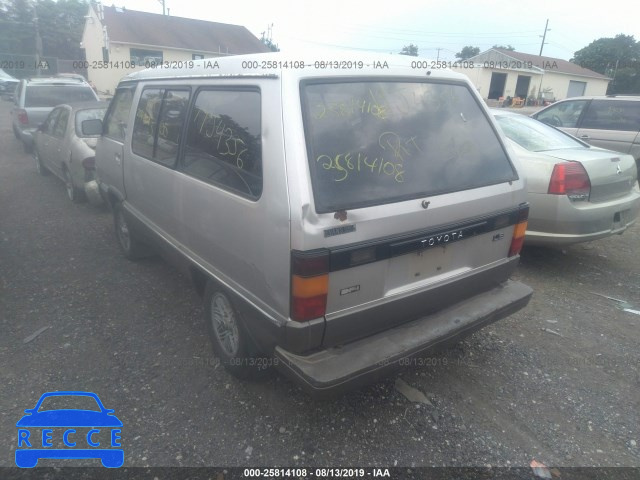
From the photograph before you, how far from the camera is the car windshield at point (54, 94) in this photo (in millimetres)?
9875

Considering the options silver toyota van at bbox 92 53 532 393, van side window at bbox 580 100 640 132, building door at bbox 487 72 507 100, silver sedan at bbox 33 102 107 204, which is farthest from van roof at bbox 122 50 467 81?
building door at bbox 487 72 507 100

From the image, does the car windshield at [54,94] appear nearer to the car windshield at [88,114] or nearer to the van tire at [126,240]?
the car windshield at [88,114]

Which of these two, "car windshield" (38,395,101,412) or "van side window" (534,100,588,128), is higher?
"van side window" (534,100,588,128)

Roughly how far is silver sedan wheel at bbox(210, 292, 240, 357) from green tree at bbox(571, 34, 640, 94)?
52.8 m

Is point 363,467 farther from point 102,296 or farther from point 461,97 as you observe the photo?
point 102,296

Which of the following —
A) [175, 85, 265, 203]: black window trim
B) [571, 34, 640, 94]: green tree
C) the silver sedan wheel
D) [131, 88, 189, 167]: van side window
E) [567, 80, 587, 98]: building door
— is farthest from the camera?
[571, 34, 640, 94]: green tree

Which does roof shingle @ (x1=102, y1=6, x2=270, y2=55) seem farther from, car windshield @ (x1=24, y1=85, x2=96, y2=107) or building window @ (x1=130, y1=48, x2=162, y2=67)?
car windshield @ (x1=24, y1=85, x2=96, y2=107)

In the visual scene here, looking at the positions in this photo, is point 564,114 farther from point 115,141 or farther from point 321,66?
point 115,141

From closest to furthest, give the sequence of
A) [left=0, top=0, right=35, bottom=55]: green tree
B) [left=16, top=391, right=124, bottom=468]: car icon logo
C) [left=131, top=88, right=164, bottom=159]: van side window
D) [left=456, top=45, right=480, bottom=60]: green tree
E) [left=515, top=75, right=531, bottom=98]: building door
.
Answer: [left=16, top=391, right=124, bottom=468]: car icon logo < [left=131, top=88, right=164, bottom=159]: van side window < [left=0, top=0, right=35, bottom=55]: green tree < [left=515, top=75, right=531, bottom=98]: building door < [left=456, top=45, right=480, bottom=60]: green tree

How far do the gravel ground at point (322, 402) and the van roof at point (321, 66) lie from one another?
5.79ft

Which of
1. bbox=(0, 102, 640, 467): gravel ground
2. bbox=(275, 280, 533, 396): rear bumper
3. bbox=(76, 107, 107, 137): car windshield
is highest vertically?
bbox=(76, 107, 107, 137): car windshield

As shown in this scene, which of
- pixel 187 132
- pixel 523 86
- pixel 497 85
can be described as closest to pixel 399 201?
pixel 187 132

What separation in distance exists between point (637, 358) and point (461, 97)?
2.38 meters

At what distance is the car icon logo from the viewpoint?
237 centimetres
